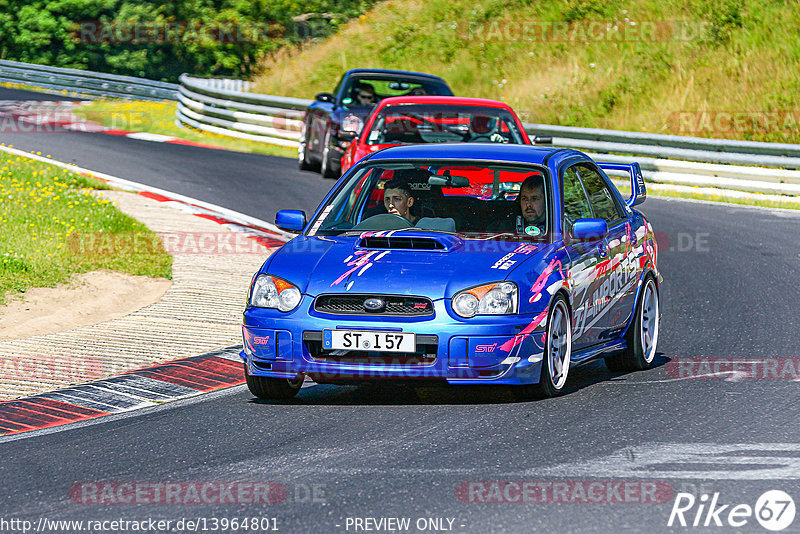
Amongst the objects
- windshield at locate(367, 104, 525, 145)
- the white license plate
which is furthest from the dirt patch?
windshield at locate(367, 104, 525, 145)

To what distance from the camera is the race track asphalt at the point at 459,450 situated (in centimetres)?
560

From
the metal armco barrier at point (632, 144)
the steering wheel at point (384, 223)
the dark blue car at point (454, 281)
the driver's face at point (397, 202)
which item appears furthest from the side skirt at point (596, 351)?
the metal armco barrier at point (632, 144)

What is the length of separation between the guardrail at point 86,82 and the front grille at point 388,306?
29496mm

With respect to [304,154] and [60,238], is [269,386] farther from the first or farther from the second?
[304,154]

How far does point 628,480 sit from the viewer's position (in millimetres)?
5980

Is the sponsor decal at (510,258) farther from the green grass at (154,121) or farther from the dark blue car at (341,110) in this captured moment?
the green grass at (154,121)

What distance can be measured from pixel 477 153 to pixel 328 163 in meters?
12.0

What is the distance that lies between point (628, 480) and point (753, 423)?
1.57 meters

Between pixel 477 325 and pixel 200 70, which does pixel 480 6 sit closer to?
pixel 200 70

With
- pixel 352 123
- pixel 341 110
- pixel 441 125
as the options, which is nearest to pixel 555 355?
pixel 441 125

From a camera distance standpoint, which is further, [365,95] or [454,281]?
[365,95]

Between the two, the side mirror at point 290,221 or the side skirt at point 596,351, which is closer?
the side skirt at point 596,351

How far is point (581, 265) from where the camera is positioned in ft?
27.4

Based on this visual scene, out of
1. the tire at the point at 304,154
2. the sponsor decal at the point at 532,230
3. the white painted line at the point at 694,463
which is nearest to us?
the white painted line at the point at 694,463
